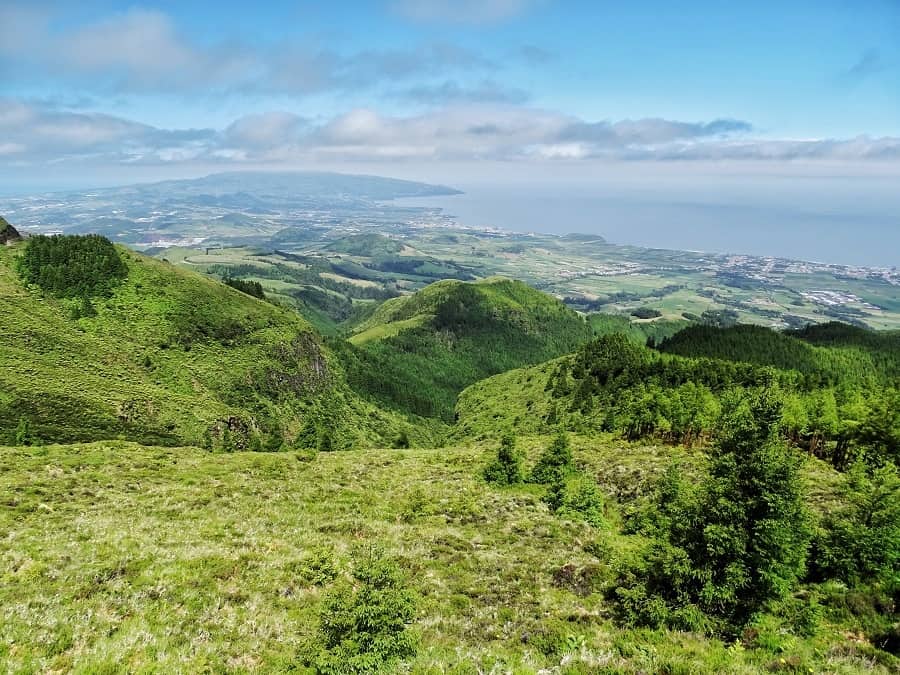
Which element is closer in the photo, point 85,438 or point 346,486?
point 346,486

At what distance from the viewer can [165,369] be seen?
99312mm

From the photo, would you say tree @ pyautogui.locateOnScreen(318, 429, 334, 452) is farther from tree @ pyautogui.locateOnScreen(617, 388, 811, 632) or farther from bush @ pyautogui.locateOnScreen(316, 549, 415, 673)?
tree @ pyautogui.locateOnScreen(617, 388, 811, 632)

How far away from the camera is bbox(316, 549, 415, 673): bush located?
17750 mm

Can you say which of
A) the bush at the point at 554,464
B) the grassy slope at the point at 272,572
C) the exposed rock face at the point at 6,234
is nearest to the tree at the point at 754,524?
the grassy slope at the point at 272,572

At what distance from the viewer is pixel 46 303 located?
3964 inches

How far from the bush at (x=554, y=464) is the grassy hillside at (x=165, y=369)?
5130 cm

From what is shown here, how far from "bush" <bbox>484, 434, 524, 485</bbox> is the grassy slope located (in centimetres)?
190

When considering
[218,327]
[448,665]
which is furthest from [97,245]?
[448,665]

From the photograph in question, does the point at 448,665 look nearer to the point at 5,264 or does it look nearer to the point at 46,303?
the point at 46,303

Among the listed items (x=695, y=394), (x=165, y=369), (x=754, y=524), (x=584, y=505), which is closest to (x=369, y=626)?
(x=754, y=524)

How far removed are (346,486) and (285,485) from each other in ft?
21.9

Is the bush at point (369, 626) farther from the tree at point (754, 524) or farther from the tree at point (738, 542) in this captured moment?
the tree at point (754, 524)

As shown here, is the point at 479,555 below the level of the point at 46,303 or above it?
below

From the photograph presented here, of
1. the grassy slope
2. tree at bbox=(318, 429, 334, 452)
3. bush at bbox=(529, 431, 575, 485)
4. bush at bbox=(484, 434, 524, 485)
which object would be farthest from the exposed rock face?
bush at bbox=(529, 431, 575, 485)
